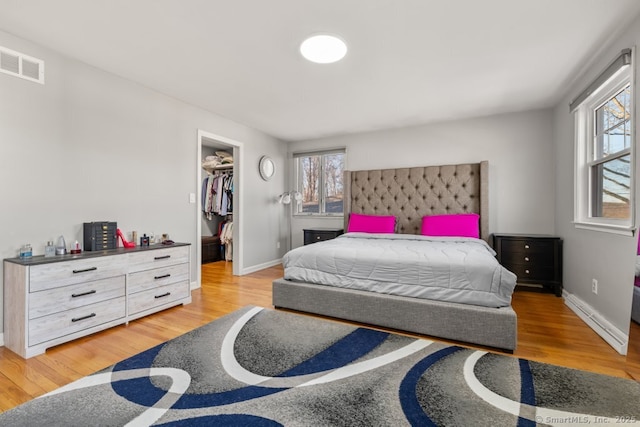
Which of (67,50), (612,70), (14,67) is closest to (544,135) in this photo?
(612,70)

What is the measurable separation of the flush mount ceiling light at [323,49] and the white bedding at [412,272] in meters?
1.59

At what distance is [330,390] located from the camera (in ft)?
4.89

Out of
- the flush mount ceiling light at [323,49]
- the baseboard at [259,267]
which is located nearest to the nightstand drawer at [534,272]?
the flush mount ceiling light at [323,49]

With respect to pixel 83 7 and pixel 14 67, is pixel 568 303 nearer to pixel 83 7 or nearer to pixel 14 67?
pixel 83 7

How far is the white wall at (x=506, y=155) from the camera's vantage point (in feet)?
11.8

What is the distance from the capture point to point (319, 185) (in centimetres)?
509

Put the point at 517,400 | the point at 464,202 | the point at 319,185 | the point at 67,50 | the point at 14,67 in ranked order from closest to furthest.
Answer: the point at 517,400 → the point at 14,67 → the point at 67,50 → the point at 464,202 → the point at 319,185

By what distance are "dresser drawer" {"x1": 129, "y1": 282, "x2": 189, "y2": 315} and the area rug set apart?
760 millimetres

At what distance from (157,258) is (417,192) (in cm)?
325

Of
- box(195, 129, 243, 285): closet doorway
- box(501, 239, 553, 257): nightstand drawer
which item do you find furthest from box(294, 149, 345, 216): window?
box(501, 239, 553, 257): nightstand drawer

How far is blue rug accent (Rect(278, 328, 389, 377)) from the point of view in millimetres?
1702

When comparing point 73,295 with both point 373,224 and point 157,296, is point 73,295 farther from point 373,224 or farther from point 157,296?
point 373,224

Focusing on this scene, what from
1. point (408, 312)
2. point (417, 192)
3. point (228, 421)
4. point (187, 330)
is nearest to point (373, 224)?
point (417, 192)

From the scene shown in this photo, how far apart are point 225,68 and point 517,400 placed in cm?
302
